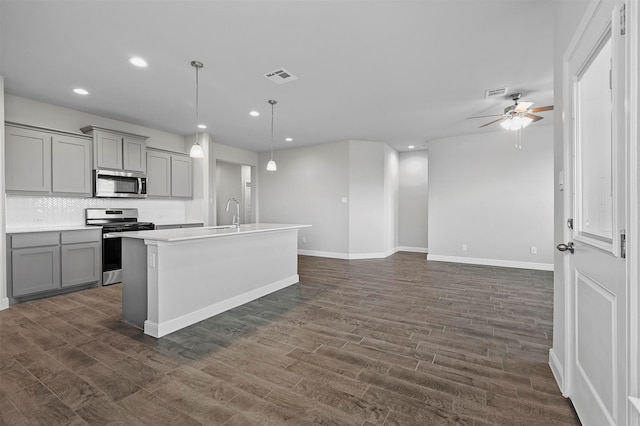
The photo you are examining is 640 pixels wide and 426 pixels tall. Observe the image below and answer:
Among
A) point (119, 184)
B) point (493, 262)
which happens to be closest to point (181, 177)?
point (119, 184)

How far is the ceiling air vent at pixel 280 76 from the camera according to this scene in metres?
3.30

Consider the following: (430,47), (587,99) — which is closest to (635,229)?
(587,99)

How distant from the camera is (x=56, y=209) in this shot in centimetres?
438

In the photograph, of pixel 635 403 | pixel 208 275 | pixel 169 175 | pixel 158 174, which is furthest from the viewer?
pixel 169 175

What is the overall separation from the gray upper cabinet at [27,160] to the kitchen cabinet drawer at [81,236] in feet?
2.25

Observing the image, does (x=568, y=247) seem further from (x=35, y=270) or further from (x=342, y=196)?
(x=35, y=270)

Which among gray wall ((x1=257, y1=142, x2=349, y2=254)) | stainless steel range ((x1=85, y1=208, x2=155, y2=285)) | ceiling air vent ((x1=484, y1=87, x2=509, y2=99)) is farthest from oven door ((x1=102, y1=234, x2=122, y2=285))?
ceiling air vent ((x1=484, y1=87, x2=509, y2=99))

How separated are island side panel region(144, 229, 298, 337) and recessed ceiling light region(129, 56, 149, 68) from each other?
1932 mm

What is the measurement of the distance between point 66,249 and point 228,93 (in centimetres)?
314

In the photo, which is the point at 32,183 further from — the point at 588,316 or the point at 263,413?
the point at 588,316

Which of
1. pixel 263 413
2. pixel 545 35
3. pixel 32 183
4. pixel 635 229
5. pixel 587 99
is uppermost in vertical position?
pixel 545 35

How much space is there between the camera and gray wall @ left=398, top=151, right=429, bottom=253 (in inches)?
302

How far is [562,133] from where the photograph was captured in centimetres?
190

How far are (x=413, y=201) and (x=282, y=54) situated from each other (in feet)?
19.2
